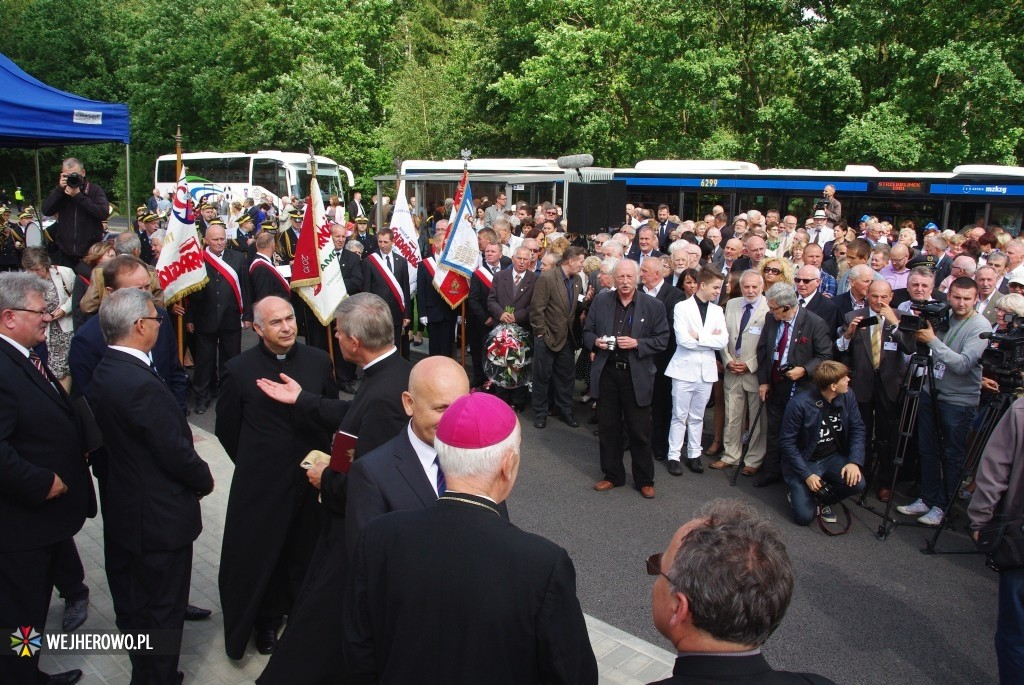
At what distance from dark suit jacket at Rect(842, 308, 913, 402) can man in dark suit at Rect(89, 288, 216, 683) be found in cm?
538

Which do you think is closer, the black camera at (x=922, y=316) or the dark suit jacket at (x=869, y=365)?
the black camera at (x=922, y=316)

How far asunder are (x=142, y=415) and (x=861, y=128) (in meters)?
20.4

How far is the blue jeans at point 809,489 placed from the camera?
636 cm

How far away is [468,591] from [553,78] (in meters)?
25.1

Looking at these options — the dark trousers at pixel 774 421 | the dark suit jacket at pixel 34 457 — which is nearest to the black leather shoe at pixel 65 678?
the dark suit jacket at pixel 34 457

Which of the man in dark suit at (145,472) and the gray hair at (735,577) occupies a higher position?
the gray hair at (735,577)

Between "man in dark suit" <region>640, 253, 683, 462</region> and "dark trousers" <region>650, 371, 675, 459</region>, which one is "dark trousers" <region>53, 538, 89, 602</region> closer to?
"man in dark suit" <region>640, 253, 683, 462</region>

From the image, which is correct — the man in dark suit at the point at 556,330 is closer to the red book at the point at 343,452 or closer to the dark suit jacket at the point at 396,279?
the dark suit jacket at the point at 396,279

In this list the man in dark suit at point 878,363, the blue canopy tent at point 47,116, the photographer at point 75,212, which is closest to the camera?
the man in dark suit at point 878,363

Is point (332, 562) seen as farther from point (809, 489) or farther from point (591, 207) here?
point (591, 207)

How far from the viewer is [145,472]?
3.76 meters

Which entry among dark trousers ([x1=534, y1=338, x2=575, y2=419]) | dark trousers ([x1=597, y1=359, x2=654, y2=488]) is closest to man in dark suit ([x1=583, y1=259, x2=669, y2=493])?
dark trousers ([x1=597, y1=359, x2=654, y2=488])

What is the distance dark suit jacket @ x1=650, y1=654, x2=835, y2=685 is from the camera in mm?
1852

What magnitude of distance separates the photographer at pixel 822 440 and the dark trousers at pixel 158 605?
4.50 metres
